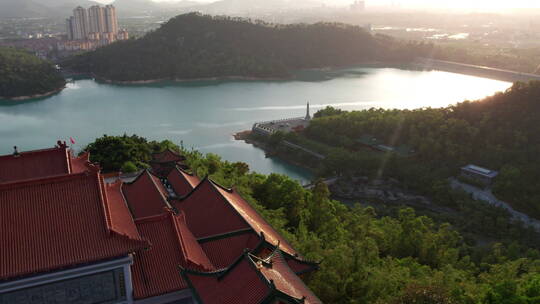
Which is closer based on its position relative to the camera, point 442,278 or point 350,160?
point 442,278

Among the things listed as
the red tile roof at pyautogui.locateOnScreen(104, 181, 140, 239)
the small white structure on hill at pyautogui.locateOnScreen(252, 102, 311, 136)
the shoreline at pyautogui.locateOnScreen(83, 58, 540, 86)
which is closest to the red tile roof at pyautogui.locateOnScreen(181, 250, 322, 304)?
the red tile roof at pyautogui.locateOnScreen(104, 181, 140, 239)

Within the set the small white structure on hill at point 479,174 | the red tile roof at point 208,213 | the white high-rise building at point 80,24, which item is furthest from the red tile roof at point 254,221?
the white high-rise building at point 80,24

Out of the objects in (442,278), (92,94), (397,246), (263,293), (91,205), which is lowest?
(92,94)

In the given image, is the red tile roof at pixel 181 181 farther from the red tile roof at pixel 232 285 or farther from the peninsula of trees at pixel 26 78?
the peninsula of trees at pixel 26 78

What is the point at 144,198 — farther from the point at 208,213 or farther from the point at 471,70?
the point at 471,70

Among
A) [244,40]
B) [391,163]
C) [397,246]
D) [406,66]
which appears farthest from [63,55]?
[397,246]

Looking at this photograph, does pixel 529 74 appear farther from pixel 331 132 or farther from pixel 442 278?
pixel 442 278

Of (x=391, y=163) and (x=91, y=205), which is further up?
(x=91, y=205)
